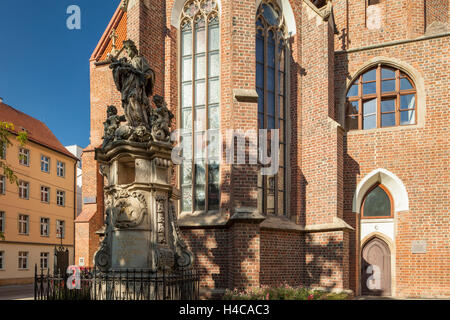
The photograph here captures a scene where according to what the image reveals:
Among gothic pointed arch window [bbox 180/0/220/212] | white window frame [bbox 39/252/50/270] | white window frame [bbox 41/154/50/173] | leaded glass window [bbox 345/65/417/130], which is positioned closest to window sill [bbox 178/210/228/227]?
gothic pointed arch window [bbox 180/0/220/212]

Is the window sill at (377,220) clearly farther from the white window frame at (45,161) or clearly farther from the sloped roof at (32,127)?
the white window frame at (45,161)

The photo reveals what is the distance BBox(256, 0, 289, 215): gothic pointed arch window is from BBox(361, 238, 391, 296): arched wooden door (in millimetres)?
3327

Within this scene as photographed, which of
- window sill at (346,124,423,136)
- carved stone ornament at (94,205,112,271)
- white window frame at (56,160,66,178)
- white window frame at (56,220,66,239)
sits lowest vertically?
white window frame at (56,220,66,239)

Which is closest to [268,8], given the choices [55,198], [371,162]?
[371,162]

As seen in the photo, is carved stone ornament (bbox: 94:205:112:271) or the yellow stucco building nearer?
carved stone ornament (bbox: 94:205:112:271)

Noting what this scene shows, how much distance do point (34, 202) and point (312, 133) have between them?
2092 cm

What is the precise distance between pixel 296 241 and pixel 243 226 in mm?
2659

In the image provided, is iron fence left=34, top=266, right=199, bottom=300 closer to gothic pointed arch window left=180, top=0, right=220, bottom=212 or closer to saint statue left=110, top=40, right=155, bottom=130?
saint statue left=110, top=40, right=155, bottom=130

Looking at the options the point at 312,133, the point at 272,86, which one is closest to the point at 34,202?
the point at 272,86

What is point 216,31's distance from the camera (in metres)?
12.5

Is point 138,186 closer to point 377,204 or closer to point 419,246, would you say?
point 377,204

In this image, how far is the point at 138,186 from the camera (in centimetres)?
771

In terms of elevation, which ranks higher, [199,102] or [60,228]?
[199,102]

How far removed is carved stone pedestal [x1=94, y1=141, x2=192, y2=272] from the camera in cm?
757
